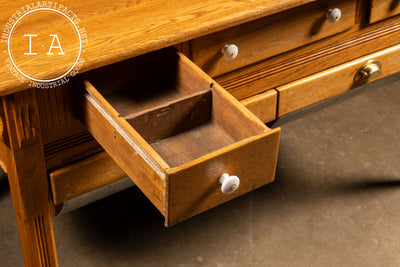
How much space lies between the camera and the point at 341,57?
1600mm

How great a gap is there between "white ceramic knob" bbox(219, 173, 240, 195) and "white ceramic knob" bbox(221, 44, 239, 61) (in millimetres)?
372

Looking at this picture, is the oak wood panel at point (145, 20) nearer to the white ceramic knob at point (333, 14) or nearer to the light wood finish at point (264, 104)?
the white ceramic knob at point (333, 14)

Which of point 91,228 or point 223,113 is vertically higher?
point 223,113

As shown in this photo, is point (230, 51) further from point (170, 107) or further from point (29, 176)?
point (29, 176)

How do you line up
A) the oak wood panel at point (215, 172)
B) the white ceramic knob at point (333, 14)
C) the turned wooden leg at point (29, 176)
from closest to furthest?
the oak wood panel at point (215, 172) → the turned wooden leg at point (29, 176) → the white ceramic knob at point (333, 14)

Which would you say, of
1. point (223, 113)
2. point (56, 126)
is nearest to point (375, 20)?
point (223, 113)

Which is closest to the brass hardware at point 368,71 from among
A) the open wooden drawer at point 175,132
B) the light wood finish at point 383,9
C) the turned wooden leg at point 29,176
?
the light wood finish at point 383,9

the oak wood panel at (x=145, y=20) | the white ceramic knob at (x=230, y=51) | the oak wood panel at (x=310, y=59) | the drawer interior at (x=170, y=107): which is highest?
the oak wood panel at (x=145, y=20)

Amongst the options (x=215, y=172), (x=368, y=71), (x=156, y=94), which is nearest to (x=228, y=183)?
(x=215, y=172)

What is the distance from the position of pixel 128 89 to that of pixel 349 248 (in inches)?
35.0

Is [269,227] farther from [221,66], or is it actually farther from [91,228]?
[221,66]

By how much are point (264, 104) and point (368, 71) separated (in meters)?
0.31

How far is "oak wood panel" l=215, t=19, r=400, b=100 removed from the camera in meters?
1.47

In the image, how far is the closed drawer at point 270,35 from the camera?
4.44 ft
